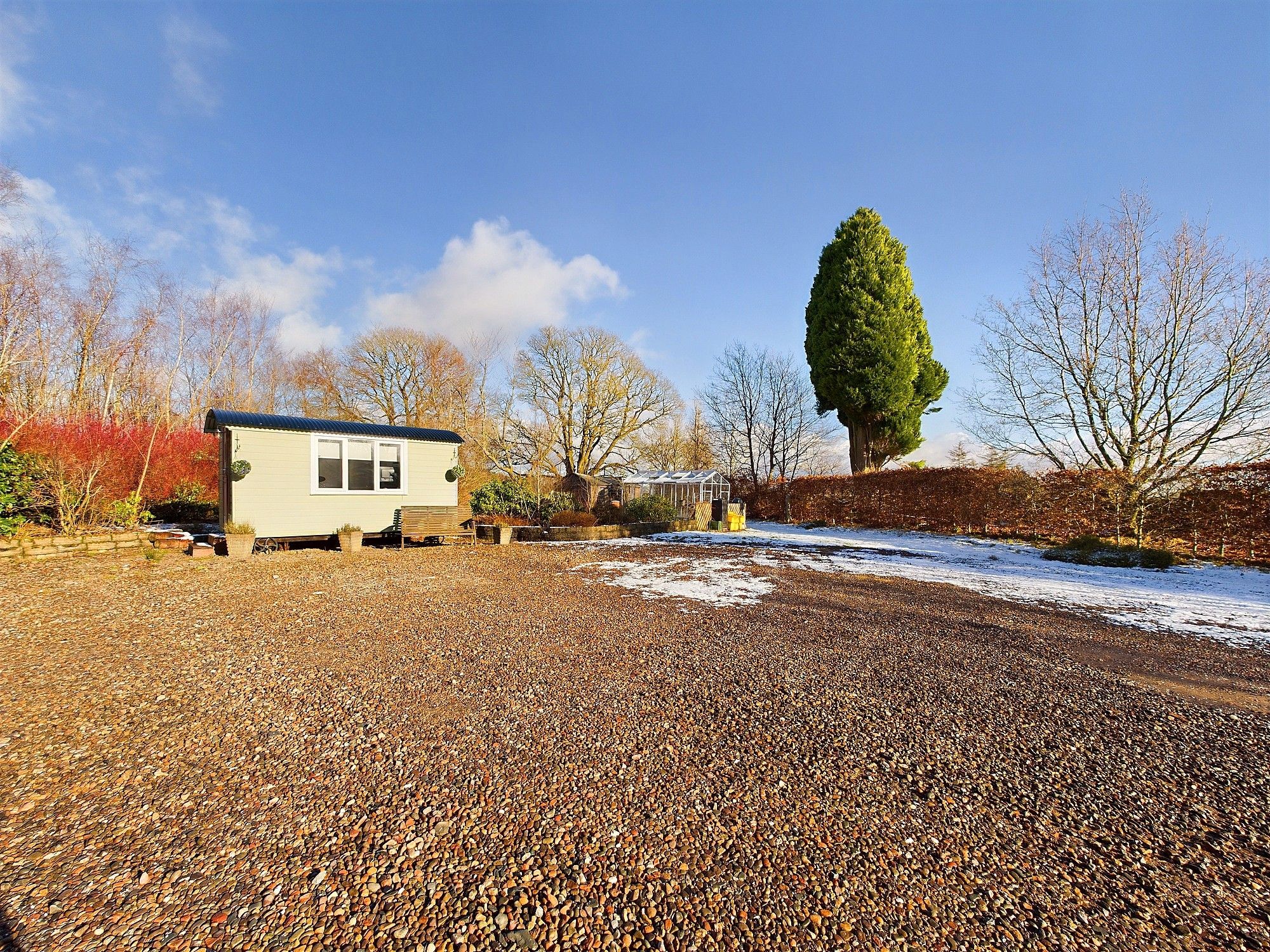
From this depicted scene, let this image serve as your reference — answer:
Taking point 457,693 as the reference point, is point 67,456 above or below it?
above

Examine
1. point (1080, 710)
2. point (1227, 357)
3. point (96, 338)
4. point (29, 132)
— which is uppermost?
point (29, 132)

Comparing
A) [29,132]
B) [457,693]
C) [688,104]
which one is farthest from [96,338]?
[457,693]

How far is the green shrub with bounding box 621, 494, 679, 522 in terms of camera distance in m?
16.0

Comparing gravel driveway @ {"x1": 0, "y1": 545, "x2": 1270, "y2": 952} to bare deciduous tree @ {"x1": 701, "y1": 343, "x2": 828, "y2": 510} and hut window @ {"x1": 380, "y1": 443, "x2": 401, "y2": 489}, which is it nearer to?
hut window @ {"x1": 380, "y1": 443, "x2": 401, "y2": 489}

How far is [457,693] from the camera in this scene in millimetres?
3328

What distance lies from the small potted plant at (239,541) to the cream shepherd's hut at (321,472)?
81cm

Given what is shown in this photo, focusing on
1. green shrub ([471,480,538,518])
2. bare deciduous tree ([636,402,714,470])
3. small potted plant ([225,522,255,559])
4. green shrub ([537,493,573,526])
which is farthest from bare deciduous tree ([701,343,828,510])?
small potted plant ([225,522,255,559])

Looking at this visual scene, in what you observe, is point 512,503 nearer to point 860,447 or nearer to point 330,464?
point 330,464

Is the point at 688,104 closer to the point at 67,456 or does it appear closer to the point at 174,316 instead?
the point at 67,456

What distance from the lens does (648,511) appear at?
52.6ft

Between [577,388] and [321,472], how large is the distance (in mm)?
15008

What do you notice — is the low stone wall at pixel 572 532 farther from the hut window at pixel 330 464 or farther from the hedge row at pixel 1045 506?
the hedge row at pixel 1045 506

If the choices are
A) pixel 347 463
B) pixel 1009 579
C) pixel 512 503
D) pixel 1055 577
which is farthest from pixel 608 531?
pixel 1055 577

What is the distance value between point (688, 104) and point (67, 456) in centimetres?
1340
